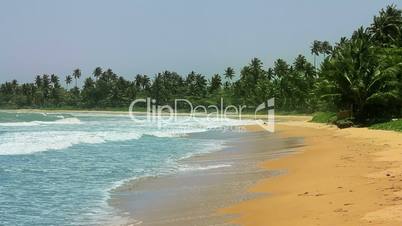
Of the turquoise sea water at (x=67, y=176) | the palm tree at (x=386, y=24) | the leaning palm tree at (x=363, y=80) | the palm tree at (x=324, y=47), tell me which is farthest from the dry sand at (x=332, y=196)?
the palm tree at (x=324, y=47)

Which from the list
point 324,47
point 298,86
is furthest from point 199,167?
point 324,47

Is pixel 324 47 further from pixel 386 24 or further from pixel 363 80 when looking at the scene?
pixel 363 80

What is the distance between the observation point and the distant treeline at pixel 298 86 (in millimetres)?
38625

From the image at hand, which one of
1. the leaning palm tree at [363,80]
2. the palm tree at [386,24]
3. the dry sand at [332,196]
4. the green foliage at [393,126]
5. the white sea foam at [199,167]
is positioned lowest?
the white sea foam at [199,167]

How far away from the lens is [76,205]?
1105 centimetres

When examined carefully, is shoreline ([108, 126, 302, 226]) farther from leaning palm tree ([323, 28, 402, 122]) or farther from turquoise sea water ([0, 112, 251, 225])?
leaning palm tree ([323, 28, 402, 122])

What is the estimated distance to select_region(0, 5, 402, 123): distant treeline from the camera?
3862 cm

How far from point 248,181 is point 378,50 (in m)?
32.7

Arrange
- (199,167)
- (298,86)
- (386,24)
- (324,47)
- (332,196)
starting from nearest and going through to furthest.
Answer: (332,196) → (199,167) → (386,24) → (298,86) → (324,47)

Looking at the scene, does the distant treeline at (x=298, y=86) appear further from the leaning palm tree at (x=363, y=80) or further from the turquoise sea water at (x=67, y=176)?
the turquoise sea water at (x=67, y=176)

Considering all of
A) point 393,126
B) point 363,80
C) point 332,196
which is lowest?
point 332,196

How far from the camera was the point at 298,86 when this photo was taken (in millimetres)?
92062

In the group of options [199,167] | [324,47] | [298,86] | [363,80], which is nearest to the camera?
[199,167]

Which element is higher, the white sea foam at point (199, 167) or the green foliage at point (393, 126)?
the green foliage at point (393, 126)
